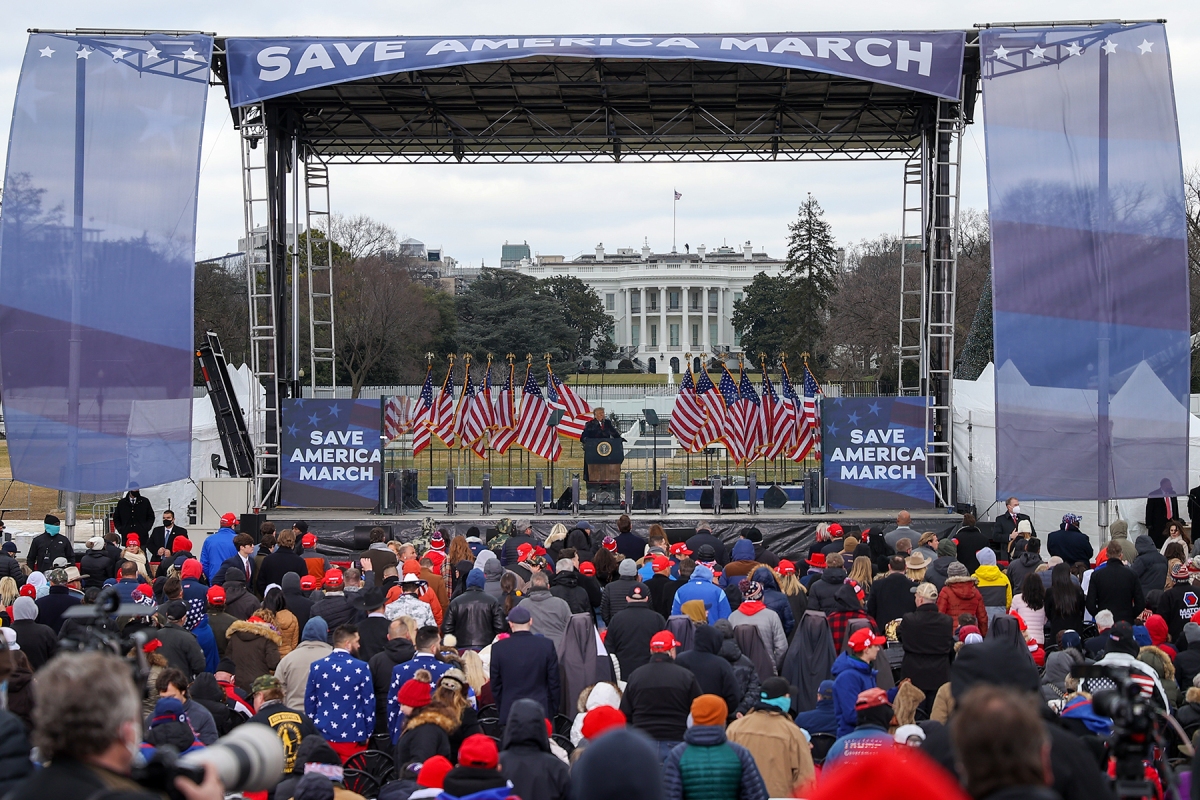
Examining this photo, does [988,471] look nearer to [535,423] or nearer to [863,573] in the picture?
[535,423]

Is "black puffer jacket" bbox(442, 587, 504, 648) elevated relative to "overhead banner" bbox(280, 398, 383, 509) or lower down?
lower down

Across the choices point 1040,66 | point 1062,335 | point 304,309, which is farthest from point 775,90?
point 304,309

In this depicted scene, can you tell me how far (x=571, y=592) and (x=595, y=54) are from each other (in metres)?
10.9

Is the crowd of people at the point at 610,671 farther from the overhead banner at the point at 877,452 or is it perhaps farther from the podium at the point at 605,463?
the podium at the point at 605,463

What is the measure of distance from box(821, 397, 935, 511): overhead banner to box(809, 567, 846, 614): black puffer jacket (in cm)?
1091

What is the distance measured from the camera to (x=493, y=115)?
74.5ft

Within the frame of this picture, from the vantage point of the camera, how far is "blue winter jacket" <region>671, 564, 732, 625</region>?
9.65m

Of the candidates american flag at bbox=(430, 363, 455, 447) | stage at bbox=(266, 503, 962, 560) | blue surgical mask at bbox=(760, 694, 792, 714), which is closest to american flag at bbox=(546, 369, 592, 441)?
stage at bbox=(266, 503, 962, 560)

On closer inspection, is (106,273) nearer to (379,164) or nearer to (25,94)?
(25,94)

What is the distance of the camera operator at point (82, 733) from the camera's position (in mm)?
3055

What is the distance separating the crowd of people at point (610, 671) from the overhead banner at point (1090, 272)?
372cm

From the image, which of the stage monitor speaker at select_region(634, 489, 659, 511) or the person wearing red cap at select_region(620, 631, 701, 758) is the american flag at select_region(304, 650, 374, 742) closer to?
the person wearing red cap at select_region(620, 631, 701, 758)

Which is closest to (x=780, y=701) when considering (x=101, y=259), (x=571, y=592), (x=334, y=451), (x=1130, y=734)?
(x=1130, y=734)

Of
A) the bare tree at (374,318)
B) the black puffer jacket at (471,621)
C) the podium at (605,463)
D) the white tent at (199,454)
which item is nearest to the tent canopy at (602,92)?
the white tent at (199,454)
